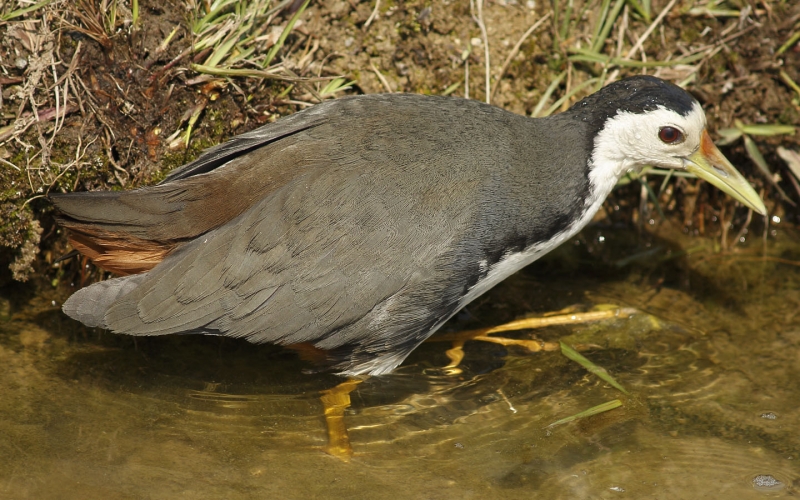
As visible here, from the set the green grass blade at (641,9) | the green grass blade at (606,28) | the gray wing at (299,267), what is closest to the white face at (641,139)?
the gray wing at (299,267)

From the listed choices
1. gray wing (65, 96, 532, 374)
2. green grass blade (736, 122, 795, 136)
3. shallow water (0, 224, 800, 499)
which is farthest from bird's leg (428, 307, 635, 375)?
green grass blade (736, 122, 795, 136)

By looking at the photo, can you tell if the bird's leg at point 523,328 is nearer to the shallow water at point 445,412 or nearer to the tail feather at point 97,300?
the shallow water at point 445,412

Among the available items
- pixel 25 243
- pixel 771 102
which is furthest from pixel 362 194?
pixel 771 102

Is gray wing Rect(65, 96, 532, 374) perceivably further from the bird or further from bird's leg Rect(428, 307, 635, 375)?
bird's leg Rect(428, 307, 635, 375)

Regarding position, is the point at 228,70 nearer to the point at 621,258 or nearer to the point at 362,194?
the point at 362,194

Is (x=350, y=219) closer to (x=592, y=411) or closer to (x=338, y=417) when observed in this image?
(x=338, y=417)

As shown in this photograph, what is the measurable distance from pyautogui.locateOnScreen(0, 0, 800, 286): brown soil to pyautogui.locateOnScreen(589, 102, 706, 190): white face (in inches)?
44.1

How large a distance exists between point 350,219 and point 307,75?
1.38 metres

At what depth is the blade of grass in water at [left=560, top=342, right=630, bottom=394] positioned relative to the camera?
416cm

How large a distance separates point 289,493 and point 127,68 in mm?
2245

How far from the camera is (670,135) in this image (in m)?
4.01

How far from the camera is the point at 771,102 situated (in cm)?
511

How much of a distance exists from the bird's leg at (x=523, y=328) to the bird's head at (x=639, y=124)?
0.95m

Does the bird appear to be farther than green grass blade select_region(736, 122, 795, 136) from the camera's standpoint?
No
